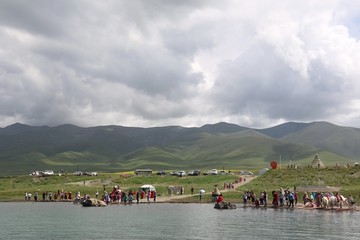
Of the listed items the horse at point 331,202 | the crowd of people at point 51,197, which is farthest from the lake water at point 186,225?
the crowd of people at point 51,197

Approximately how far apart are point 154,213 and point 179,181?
217 ft

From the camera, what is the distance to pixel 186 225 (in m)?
48.3

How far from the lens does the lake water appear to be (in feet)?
136

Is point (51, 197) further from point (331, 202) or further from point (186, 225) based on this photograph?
point (331, 202)

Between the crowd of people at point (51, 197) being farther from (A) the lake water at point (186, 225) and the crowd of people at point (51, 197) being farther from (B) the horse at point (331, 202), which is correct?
(B) the horse at point (331, 202)

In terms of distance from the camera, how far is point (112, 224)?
162 ft

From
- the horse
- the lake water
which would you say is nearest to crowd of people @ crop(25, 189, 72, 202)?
the lake water

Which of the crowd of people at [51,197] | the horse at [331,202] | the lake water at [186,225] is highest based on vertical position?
the crowd of people at [51,197]

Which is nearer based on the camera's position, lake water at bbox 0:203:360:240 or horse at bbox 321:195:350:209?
lake water at bbox 0:203:360:240

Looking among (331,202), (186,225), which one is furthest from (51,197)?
(331,202)

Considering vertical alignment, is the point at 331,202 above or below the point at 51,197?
A: below

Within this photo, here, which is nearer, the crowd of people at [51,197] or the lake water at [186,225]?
the lake water at [186,225]

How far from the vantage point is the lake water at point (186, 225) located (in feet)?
136

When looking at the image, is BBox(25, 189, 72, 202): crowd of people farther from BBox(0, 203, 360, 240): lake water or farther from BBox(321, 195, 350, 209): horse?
BBox(321, 195, 350, 209): horse
